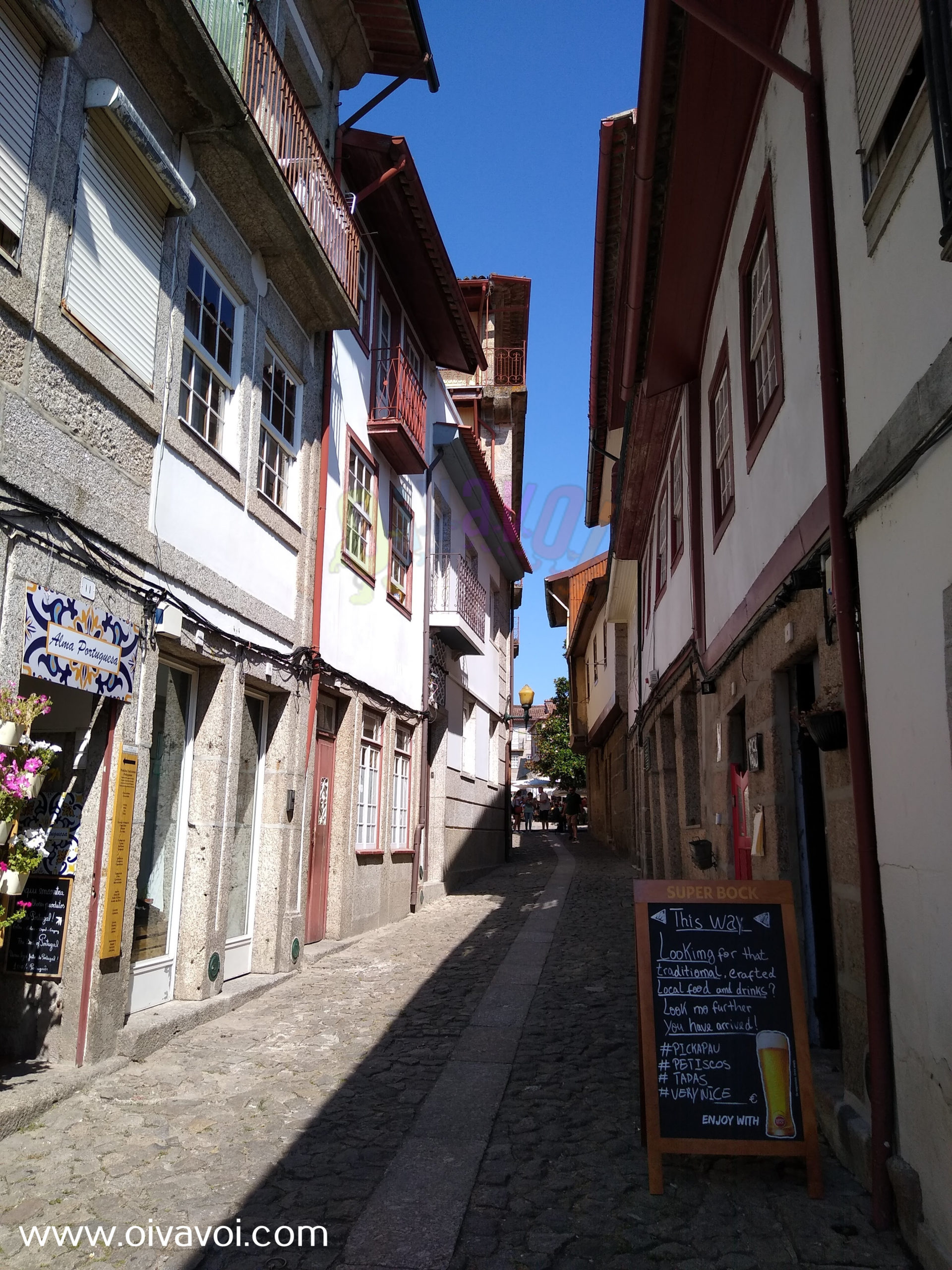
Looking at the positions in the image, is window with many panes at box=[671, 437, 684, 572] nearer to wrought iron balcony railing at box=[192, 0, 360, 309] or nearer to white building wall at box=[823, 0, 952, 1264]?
wrought iron balcony railing at box=[192, 0, 360, 309]

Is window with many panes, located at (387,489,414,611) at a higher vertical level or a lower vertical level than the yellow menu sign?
higher

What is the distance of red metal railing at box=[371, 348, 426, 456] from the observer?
38.6 ft

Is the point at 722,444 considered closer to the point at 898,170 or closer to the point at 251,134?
the point at 251,134

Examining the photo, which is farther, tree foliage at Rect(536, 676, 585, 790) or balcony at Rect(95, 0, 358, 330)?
tree foliage at Rect(536, 676, 585, 790)

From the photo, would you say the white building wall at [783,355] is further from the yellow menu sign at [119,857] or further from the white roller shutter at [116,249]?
the yellow menu sign at [119,857]

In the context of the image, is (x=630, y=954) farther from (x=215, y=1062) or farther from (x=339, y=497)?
(x=339, y=497)

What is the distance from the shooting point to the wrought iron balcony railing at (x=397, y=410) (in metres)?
11.5

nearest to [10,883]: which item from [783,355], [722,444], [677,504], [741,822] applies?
[783,355]

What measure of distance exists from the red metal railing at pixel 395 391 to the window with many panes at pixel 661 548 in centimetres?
312

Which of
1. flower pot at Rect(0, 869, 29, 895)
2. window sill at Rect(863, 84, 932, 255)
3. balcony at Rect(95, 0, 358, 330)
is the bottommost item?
flower pot at Rect(0, 869, 29, 895)

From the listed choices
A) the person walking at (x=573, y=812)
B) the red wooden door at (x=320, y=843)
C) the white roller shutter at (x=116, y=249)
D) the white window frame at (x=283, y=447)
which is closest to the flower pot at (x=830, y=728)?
the white roller shutter at (x=116, y=249)

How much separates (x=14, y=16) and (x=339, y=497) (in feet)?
18.1

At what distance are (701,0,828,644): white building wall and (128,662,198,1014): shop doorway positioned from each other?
4.08m

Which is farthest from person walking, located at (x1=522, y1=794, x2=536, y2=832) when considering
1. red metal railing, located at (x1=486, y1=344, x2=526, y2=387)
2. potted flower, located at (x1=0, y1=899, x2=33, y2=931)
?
potted flower, located at (x1=0, y1=899, x2=33, y2=931)
